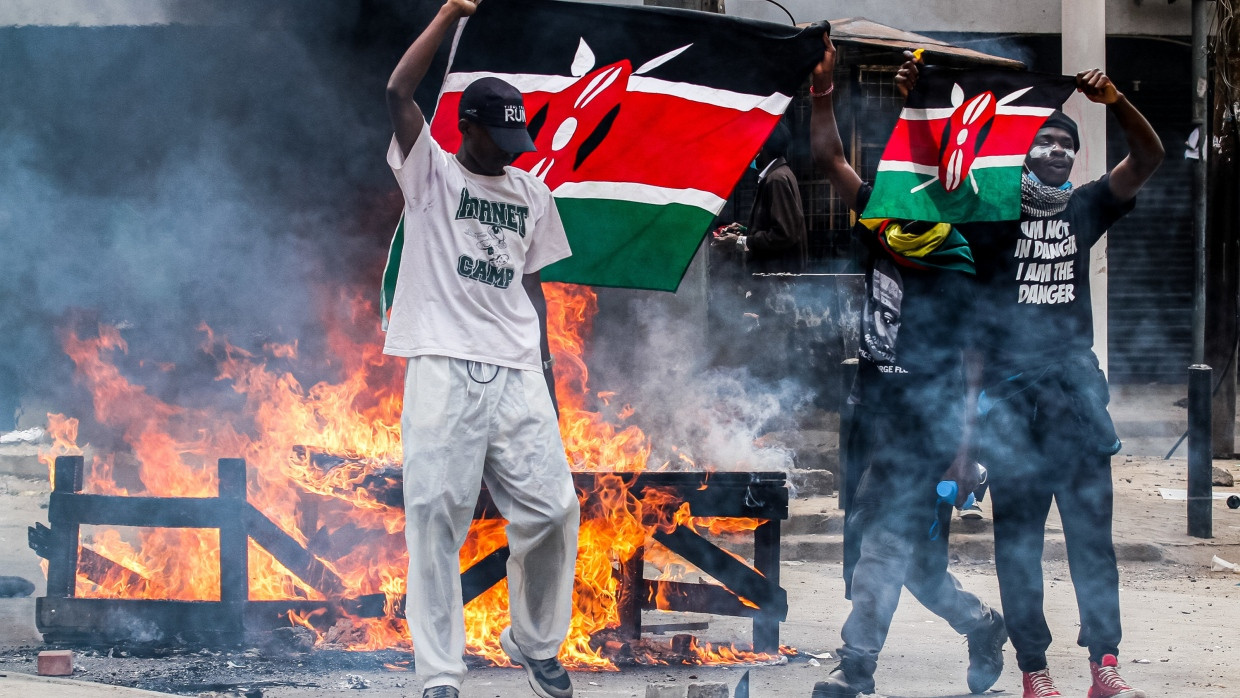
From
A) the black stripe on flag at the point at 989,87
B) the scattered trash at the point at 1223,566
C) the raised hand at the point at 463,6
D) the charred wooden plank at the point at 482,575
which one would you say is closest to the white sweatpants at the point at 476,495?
the charred wooden plank at the point at 482,575

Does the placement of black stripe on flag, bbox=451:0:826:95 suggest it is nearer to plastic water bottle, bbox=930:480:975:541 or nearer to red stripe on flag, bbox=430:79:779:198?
red stripe on flag, bbox=430:79:779:198

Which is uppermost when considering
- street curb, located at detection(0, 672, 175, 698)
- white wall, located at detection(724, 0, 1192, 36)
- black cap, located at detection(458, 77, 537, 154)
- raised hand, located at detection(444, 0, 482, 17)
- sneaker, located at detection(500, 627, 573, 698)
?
white wall, located at detection(724, 0, 1192, 36)

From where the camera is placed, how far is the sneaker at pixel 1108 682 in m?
4.46

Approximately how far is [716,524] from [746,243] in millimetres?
3710

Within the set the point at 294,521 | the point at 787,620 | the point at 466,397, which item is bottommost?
the point at 787,620

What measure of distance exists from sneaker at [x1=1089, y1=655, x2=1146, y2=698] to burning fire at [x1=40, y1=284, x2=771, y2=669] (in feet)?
4.31

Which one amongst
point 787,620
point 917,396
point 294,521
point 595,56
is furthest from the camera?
point 787,620

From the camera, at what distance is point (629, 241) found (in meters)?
5.29

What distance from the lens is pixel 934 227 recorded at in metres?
4.61

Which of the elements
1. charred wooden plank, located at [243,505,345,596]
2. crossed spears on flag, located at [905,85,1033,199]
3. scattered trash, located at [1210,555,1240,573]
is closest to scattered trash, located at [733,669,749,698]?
charred wooden plank, located at [243,505,345,596]

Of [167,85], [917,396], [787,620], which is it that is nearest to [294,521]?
[787,620]

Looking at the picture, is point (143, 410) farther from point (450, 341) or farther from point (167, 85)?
point (450, 341)

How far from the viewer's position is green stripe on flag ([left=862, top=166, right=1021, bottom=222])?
464 centimetres

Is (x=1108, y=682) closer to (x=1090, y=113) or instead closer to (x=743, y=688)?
(x=743, y=688)
